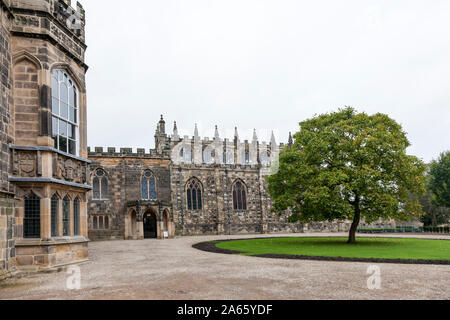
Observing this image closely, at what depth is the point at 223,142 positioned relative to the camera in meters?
75.4

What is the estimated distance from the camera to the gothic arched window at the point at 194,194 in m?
43.0

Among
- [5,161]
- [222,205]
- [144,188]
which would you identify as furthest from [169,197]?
[5,161]

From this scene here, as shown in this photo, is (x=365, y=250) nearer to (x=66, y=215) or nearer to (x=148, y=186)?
(x=66, y=215)

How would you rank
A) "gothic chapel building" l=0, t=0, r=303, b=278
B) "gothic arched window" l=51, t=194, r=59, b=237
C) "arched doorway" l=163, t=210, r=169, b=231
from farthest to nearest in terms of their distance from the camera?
"arched doorway" l=163, t=210, r=169, b=231 → "gothic arched window" l=51, t=194, r=59, b=237 → "gothic chapel building" l=0, t=0, r=303, b=278

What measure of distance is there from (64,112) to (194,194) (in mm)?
29714

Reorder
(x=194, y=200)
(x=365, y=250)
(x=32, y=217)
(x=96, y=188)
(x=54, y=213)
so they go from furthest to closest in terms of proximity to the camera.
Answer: (x=194, y=200) → (x=96, y=188) → (x=365, y=250) → (x=54, y=213) → (x=32, y=217)

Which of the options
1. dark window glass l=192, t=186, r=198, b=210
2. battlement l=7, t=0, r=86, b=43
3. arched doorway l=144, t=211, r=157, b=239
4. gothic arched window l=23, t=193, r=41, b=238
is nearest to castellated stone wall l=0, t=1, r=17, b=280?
gothic arched window l=23, t=193, r=41, b=238

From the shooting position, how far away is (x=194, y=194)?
4344 cm

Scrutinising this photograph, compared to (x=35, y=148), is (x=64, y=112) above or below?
above

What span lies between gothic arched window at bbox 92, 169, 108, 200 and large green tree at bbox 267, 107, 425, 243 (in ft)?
68.4

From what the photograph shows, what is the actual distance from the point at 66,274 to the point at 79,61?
8.93 metres

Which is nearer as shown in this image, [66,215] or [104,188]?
[66,215]

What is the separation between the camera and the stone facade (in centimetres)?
1202

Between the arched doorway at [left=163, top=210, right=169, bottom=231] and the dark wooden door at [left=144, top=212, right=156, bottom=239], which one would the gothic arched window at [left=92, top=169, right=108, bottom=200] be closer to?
the dark wooden door at [left=144, top=212, right=156, bottom=239]
